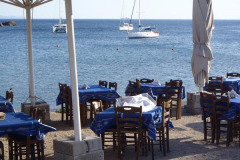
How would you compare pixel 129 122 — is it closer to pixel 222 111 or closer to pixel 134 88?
pixel 222 111

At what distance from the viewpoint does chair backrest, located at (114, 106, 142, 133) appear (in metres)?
8.90

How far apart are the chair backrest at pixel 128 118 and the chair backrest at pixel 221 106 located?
6.16ft

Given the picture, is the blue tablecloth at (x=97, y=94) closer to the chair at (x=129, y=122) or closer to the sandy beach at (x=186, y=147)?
the sandy beach at (x=186, y=147)

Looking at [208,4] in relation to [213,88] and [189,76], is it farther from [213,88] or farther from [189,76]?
[189,76]

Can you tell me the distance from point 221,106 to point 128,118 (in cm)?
219

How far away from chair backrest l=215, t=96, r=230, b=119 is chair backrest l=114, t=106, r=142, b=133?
188 centimetres

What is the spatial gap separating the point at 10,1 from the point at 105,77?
21788 millimetres

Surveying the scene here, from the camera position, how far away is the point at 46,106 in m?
12.7

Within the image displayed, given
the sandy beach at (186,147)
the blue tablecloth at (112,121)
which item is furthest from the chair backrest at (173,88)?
the blue tablecloth at (112,121)

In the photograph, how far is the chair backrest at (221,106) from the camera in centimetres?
995

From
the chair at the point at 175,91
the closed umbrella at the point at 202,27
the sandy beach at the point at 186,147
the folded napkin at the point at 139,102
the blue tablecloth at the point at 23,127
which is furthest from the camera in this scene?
the chair at the point at 175,91

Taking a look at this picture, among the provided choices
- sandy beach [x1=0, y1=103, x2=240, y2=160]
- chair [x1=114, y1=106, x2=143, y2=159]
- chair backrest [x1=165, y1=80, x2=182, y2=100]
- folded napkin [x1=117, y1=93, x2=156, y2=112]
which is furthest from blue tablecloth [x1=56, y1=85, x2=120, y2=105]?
chair [x1=114, y1=106, x2=143, y2=159]

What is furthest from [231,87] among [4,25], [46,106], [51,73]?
[4,25]

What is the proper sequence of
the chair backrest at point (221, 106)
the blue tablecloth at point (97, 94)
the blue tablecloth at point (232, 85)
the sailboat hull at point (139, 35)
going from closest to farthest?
the chair backrest at point (221, 106), the blue tablecloth at point (97, 94), the blue tablecloth at point (232, 85), the sailboat hull at point (139, 35)
